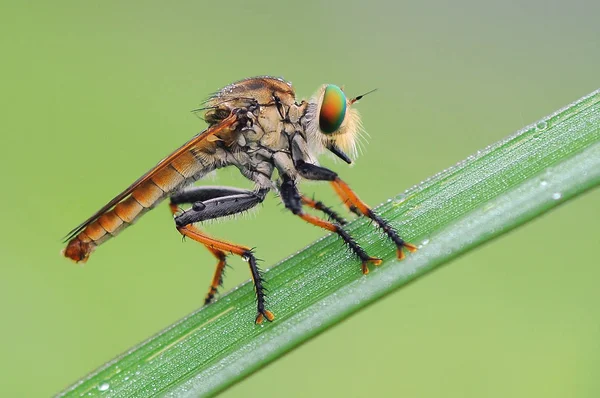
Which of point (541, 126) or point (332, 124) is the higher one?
point (332, 124)

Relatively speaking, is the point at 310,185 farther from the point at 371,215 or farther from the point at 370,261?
the point at 370,261

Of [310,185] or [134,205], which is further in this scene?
[310,185]

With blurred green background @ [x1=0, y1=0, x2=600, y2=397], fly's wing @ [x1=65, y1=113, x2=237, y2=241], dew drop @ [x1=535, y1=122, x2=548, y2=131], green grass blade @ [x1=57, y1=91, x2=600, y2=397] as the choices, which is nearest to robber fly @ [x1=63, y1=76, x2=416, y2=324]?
fly's wing @ [x1=65, y1=113, x2=237, y2=241]

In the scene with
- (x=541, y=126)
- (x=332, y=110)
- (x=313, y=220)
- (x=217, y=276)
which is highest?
(x=332, y=110)

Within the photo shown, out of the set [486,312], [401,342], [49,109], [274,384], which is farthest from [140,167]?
[486,312]

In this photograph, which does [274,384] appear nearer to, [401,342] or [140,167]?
[401,342]

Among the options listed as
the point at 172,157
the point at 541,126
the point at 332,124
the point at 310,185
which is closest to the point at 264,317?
the point at 172,157

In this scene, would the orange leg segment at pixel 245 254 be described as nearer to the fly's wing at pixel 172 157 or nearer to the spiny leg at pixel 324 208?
the fly's wing at pixel 172 157
